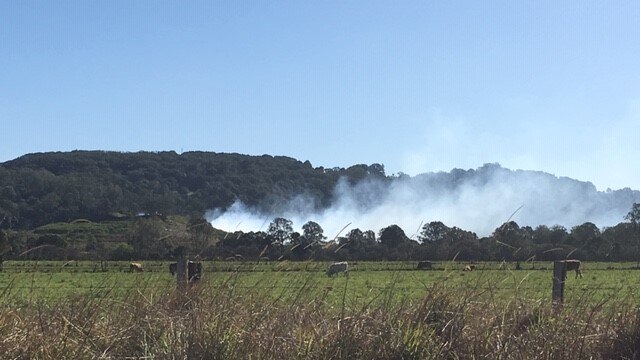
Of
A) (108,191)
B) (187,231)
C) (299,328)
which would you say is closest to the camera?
(299,328)

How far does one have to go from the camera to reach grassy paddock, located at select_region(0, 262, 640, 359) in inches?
207

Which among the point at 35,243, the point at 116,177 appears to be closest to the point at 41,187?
the point at 116,177

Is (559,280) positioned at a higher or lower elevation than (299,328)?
higher

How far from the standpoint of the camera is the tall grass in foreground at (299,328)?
205 inches

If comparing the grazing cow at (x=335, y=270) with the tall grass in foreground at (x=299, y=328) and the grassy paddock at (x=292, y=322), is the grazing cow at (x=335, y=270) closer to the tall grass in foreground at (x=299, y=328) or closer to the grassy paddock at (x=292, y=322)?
the grassy paddock at (x=292, y=322)

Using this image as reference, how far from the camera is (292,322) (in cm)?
584

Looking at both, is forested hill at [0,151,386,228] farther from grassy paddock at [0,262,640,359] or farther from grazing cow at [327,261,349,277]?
grassy paddock at [0,262,640,359]

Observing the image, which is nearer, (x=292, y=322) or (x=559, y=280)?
(x=292, y=322)

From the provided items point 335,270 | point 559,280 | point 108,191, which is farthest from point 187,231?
point 108,191

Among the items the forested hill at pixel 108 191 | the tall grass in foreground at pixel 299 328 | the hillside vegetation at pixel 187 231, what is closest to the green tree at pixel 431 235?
the hillside vegetation at pixel 187 231

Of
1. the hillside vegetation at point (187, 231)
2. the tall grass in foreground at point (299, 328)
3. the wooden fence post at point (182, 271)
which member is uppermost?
the hillside vegetation at point (187, 231)

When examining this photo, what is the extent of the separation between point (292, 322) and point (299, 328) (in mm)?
140

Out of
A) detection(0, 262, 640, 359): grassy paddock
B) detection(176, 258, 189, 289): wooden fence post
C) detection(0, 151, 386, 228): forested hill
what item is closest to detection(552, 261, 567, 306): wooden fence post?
detection(0, 262, 640, 359): grassy paddock

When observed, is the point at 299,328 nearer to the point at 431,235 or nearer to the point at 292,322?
the point at 292,322
